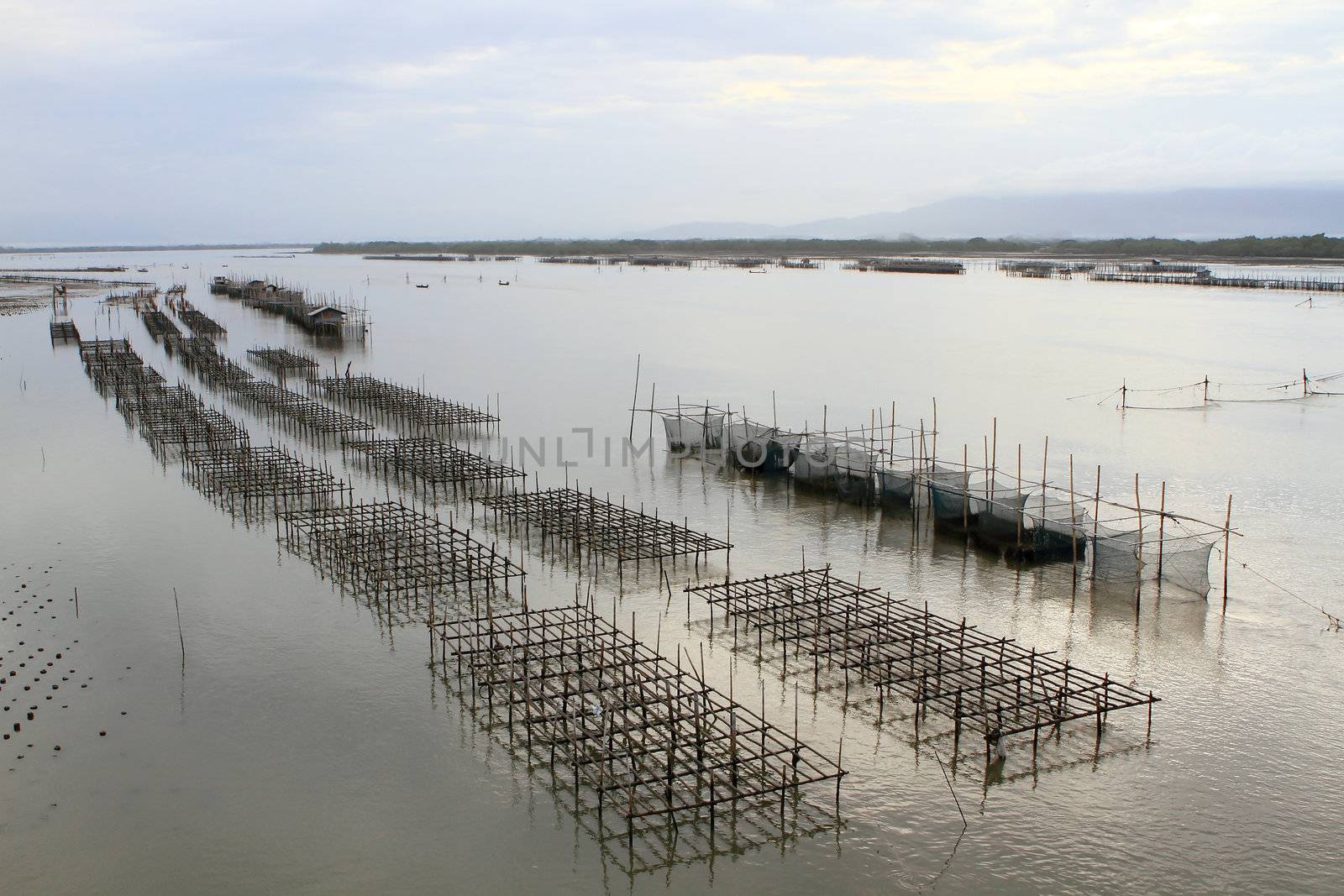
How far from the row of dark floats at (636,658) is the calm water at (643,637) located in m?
0.35

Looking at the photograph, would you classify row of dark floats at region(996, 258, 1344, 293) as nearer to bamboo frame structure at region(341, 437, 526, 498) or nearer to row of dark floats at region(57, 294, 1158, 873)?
bamboo frame structure at region(341, 437, 526, 498)

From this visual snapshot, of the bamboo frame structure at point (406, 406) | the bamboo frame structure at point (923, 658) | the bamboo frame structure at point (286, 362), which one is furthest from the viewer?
the bamboo frame structure at point (286, 362)

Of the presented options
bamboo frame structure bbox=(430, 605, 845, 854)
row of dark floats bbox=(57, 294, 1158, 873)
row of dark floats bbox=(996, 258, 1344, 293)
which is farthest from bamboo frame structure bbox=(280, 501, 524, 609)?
row of dark floats bbox=(996, 258, 1344, 293)

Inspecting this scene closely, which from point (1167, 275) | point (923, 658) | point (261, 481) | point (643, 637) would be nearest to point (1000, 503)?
point (923, 658)

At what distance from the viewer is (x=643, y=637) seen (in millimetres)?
15344

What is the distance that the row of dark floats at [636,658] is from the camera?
1091 cm

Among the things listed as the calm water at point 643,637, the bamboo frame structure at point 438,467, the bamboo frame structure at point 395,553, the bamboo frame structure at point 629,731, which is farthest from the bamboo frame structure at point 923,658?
the bamboo frame structure at point 438,467

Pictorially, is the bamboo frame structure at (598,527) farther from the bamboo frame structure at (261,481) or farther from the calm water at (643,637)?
the bamboo frame structure at (261,481)

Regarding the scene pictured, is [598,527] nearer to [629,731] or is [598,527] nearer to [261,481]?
[629,731]

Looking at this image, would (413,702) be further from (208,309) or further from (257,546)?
(208,309)

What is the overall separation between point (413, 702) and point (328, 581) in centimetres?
493

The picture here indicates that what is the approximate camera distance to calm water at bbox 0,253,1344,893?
10.3 metres

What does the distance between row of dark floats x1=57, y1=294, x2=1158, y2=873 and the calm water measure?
0.35 m

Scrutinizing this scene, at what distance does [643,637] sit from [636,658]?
1509mm
